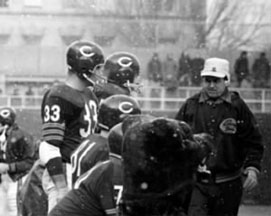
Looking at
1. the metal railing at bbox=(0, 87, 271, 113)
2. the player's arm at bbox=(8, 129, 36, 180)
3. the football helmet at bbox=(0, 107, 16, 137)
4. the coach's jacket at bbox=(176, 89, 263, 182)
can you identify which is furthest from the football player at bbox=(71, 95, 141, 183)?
the metal railing at bbox=(0, 87, 271, 113)

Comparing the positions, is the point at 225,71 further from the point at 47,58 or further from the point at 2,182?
the point at 47,58

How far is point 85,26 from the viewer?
85.7 ft

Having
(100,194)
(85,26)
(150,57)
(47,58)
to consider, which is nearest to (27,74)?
(47,58)

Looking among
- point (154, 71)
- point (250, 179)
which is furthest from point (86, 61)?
point (154, 71)

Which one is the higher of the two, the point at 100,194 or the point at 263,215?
the point at 100,194

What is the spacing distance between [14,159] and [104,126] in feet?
21.3

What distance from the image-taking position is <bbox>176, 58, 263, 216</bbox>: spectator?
23.5ft

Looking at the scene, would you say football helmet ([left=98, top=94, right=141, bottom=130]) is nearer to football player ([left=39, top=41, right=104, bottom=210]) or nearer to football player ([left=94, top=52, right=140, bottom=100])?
football player ([left=39, top=41, right=104, bottom=210])

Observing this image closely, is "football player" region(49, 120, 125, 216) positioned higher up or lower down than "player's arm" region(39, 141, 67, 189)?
higher up

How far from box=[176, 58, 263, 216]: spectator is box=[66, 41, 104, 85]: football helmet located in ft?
2.73

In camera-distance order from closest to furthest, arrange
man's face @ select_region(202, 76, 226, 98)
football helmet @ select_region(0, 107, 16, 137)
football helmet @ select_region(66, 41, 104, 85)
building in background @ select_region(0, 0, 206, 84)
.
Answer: football helmet @ select_region(66, 41, 104, 85), man's face @ select_region(202, 76, 226, 98), football helmet @ select_region(0, 107, 16, 137), building in background @ select_region(0, 0, 206, 84)

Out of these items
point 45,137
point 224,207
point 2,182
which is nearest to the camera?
point 45,137

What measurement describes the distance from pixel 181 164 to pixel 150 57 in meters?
19.0

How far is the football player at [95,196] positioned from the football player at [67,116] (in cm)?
239
